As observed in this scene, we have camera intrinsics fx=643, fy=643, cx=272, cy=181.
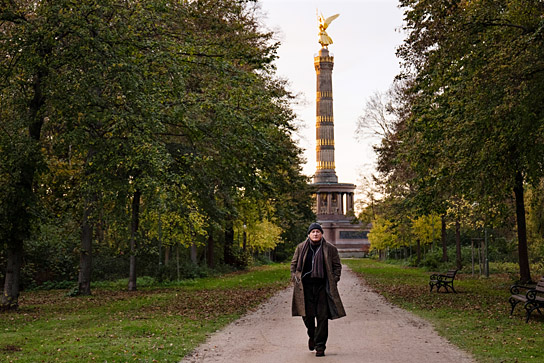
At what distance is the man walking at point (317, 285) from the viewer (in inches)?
327

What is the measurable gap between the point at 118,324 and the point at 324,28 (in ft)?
254

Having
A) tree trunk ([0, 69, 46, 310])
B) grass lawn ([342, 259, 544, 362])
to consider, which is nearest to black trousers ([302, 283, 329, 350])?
grass lawn ([342, 259, 544, 362])

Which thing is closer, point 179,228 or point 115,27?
point 115,27

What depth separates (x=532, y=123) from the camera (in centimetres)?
1357

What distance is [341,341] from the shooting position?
9.48 metres

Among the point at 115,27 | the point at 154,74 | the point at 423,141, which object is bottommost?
the point at 423,141

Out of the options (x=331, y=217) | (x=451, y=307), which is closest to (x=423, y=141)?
(x=451, y=307)

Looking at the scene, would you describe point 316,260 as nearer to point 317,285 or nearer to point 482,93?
point 317,285

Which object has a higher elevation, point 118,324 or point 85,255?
point 85,255

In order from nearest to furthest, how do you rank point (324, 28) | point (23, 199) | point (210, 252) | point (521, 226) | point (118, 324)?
1. point (118, 324)
2. point (23, 199)
3. point (521, 226)
4. point (210, 252)
5. point (324, 28)

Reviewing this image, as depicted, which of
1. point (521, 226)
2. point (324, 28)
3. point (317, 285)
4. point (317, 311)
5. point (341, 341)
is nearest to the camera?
point (317, 311)

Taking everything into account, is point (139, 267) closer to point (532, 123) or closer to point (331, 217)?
point (532, 123)

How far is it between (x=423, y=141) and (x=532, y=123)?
111 inches

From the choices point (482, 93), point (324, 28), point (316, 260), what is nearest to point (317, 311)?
point (316, 260)
